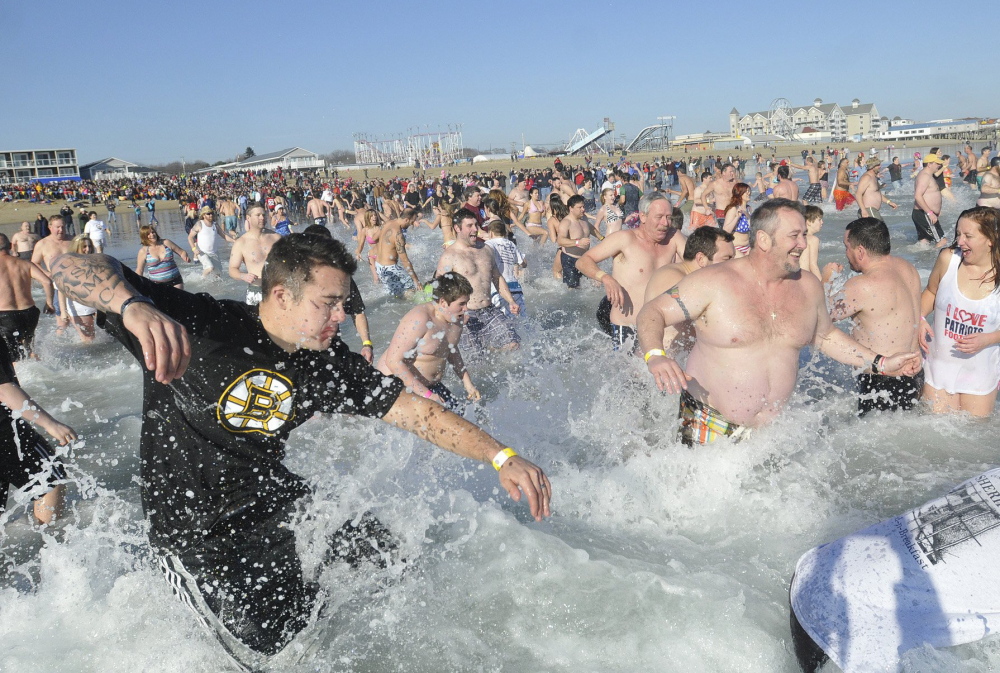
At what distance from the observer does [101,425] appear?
6.25 metres

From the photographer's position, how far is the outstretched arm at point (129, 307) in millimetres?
1930

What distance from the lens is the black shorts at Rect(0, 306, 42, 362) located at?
682cm

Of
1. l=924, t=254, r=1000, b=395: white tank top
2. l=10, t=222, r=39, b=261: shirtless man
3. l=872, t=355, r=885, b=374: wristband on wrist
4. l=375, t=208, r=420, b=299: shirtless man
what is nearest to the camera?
l=872, t=355, r=885, b=374: wristband on wrist

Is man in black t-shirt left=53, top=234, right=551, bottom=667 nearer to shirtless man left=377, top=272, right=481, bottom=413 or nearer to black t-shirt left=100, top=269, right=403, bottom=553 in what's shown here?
black t-shirt left=100, top=269, right=403, bottom=553

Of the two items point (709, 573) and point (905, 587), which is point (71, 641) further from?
point (905, 587)

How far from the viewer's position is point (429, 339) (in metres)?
4.93

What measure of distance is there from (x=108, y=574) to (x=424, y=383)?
7.31 feet

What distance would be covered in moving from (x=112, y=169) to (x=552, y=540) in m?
90.8

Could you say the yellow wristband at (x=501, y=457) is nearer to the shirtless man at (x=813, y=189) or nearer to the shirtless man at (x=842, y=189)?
the shirtless man at (x=842, y=189)

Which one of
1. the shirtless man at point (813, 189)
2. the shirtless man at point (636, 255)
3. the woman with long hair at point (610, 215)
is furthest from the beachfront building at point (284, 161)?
the shirtless man at point (636, 255)

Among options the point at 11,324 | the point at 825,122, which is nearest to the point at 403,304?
the point at 11,324

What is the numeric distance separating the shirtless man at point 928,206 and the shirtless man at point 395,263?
8439mm

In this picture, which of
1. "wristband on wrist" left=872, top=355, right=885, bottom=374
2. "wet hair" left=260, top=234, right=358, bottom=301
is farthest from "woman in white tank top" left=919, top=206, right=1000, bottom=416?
"wet hair" left=260, top=234, right=358, bottom=301

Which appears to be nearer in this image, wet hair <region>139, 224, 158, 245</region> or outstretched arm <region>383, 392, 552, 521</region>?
outstretched arm <region>383, 392, 552, 521</region>
